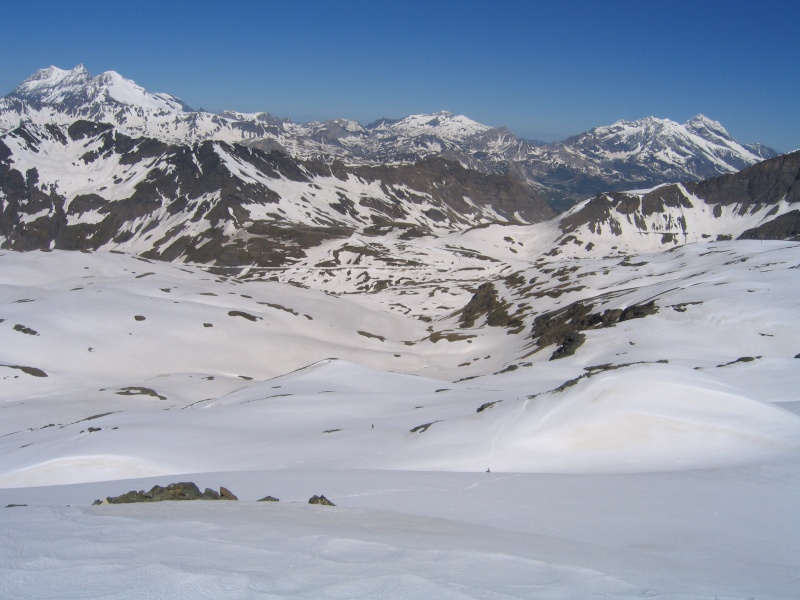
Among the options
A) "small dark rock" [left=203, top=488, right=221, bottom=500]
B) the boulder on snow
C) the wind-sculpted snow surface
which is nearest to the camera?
the wind-sculpted snow surface

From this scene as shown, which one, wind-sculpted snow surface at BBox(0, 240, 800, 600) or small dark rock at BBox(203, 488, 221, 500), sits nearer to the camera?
wind-sculpted snow surface at BBox(0, 240, 800, 600)

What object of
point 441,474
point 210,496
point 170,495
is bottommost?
point 441,474

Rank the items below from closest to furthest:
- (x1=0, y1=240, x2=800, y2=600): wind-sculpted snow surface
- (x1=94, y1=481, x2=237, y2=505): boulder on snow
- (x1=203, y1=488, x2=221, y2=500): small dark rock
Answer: (x1=0, y1=240, x2=800, y2=600): wind-sculpted snow surface < (x1=94, y1=481, x2=237, y2=505): boulder on snow < (x1=203, y1=488, x2=221, y2=500): small dark rock

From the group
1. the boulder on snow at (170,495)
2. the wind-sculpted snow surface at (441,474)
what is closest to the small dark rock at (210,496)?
the boulder on snow at (170,495)

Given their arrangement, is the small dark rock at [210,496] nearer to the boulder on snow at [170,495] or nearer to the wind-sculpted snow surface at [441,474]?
the boulder on snow at [170,495]

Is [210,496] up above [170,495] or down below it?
below

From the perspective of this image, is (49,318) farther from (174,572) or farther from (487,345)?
(174,572)

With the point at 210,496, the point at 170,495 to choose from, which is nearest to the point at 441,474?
the point at 210,496

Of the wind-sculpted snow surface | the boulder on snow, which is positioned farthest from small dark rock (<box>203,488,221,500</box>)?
the wind-sculpted snow surface

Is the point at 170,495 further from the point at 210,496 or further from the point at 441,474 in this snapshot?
the point at 441,474

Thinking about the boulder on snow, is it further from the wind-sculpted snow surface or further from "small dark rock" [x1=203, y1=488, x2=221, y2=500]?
the wind-sculpted snow surface

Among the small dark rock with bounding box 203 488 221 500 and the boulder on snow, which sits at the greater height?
the boulder on snow

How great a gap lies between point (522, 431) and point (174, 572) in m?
12.8

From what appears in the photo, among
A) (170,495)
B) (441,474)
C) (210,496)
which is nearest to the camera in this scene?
(170,495)
